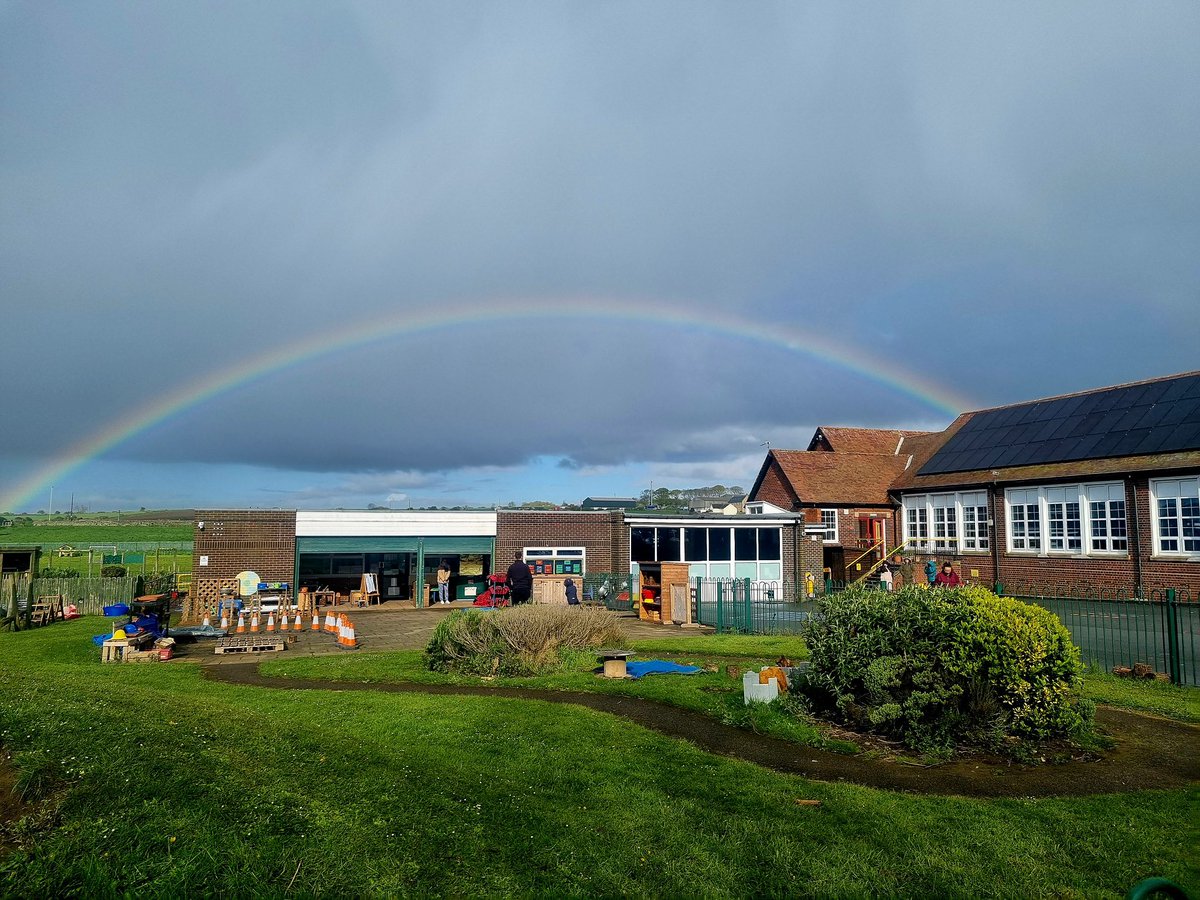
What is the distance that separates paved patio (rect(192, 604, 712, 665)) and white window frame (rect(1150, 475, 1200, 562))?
1884cm

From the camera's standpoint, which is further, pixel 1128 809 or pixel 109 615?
pixel 109 615

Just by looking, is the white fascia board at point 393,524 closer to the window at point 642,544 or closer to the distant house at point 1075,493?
the window at point 642,544

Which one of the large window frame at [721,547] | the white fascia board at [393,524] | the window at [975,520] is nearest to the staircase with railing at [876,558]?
the window at [975,520]

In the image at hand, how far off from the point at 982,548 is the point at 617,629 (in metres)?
27.0

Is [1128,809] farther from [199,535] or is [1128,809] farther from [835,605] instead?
[199,535]

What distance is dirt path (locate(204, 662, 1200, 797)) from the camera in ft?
23.9

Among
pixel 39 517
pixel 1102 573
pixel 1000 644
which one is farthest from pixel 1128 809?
pixel 39 517

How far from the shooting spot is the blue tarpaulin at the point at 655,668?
13.7m

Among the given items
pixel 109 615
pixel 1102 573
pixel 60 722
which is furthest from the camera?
pixel 1102 573

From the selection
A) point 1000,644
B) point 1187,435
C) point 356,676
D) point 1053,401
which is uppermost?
point 1053,401

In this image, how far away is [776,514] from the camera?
34.1 m

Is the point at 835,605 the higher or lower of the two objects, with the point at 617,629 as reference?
higher

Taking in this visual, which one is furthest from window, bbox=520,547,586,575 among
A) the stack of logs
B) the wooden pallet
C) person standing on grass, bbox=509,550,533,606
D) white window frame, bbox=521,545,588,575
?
the stack of logs

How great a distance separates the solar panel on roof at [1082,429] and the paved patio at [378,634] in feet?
68.4
